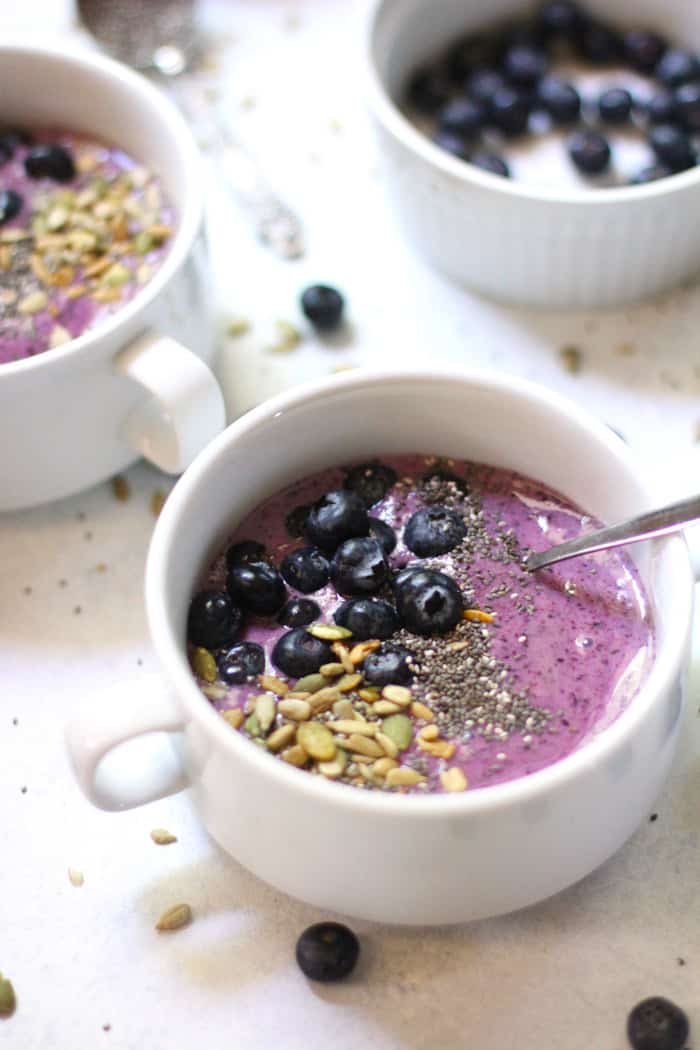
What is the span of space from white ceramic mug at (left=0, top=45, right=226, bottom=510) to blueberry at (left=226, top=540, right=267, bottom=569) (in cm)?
15

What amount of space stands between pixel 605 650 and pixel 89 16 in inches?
46.4

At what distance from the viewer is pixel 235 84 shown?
5.69ft

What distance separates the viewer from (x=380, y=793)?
91 cm

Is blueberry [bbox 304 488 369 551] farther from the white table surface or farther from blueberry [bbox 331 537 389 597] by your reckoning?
the white table surface

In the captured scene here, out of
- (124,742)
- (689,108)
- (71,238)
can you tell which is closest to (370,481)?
(124,742)

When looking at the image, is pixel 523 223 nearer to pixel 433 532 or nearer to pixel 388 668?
pixel 433 532

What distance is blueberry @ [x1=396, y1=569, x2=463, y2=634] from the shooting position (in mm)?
1047

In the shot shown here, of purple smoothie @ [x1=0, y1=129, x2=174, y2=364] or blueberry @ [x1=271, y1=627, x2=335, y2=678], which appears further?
purple smoothie @ [x1=0, y1=129, x2=174, y2=364]

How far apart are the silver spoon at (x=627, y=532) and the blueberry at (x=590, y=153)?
0.59 meters

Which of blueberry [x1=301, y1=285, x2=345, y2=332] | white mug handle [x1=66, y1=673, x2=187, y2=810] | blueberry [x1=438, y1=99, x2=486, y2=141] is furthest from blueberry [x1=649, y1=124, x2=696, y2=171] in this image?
white mug handle [x1=66, y1=673, x2=187, y2=810]

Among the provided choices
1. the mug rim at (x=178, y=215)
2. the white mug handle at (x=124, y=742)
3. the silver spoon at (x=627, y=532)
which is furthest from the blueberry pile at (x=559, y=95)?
the white mug handle at (x=124, y=742)

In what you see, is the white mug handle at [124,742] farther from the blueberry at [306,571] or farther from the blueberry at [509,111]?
the blueberry at [509,111]

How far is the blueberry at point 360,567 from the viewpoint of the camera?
1.07 meters

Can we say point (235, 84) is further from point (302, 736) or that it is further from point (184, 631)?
point (302, 736)
